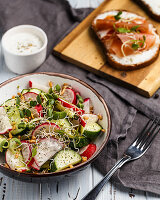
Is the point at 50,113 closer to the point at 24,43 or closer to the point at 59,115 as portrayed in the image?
the point at 59,115

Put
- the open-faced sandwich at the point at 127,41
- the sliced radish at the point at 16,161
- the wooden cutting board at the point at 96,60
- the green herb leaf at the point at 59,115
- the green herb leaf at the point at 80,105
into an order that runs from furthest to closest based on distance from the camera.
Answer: the open-faced sandwich at the point at 127,41 < the wooden cutting board at the point at 96,60 < the green herb leaf at the point at 80,105 < the green herb leaf at the point at 59,115 < the sliced radish at the point at 16,161

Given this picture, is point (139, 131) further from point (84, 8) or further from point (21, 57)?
point (84, 8)

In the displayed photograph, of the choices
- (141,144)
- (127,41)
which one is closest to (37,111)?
(141,144)

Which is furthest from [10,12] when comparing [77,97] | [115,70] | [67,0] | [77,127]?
[77,127]

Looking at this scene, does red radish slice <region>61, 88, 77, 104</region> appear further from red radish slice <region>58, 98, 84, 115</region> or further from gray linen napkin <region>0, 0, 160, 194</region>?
gray linen napkin <region>0, 0, 160, 194</region>

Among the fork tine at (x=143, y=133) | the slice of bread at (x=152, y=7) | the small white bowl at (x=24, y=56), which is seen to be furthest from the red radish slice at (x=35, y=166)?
the slice of bread at (x=152, y=7)

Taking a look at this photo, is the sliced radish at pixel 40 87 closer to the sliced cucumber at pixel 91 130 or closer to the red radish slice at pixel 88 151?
the sliced cucumber at pixel 91 130
